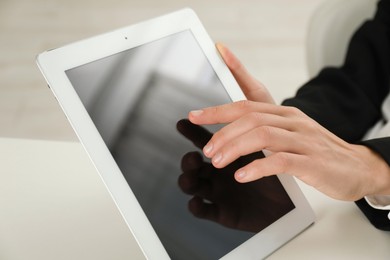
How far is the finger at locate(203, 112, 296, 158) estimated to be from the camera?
2.28 ft

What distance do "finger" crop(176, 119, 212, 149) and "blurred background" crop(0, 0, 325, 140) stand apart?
1220 millimetres

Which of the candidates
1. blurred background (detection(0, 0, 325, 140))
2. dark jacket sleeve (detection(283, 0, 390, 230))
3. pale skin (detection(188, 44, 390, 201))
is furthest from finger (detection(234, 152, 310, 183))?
blurred background (detection(0, 0, 325, 140))

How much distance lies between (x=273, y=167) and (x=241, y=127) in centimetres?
7

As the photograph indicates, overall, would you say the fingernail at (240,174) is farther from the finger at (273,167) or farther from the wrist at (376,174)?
the wrist at (376,174)

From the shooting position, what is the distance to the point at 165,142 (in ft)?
2.32

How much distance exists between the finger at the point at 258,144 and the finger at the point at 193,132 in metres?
0.04

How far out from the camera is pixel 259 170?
2.25ft

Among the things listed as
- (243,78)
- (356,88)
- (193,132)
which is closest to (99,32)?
(356,88)

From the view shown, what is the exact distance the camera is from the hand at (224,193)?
0.70 meters

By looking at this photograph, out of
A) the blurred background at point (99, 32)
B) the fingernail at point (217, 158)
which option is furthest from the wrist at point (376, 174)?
the blurred background at point (99, 32)

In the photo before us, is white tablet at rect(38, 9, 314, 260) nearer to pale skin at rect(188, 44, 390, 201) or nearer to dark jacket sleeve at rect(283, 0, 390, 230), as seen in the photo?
pale skin at rect(188, 44, 390, 201)

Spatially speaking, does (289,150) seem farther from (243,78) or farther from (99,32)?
(99,32)

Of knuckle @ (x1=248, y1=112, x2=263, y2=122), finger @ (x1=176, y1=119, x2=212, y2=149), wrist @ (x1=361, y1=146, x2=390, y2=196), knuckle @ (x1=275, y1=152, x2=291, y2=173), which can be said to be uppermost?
finger @ (x1=176, y1=119, x2=212, y2=149)

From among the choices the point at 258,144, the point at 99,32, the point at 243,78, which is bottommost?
the point at 258,144
